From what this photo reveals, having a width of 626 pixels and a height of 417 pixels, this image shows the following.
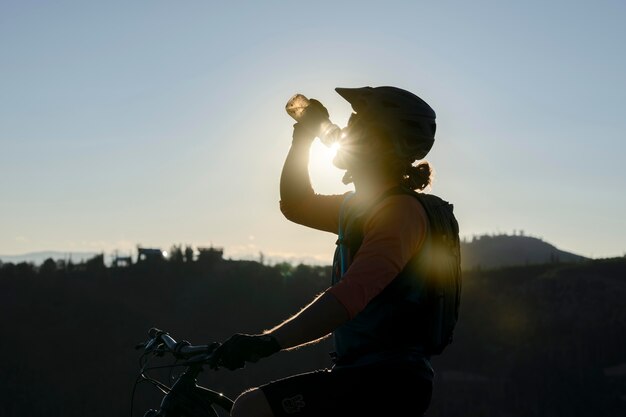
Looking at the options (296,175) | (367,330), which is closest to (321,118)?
(296,175)

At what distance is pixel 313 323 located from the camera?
3686 millimetres

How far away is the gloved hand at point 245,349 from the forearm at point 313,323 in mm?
48

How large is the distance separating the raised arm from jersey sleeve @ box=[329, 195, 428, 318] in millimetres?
1310

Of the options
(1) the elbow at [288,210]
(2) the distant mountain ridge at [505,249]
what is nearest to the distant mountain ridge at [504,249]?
(2) the distant mountain ridge at [505,249]

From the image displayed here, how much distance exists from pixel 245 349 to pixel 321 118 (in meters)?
2.01

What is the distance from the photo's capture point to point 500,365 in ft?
161

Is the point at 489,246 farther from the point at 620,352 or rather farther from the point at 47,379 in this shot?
the point at 47,379

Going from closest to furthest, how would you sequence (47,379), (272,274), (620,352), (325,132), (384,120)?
(384,120), (325,132), (620,352), (47,379), (272,274)

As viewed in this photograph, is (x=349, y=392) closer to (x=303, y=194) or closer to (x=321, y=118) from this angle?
(x=303, y=194)

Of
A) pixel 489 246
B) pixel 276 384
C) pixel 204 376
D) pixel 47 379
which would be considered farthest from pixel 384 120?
pixel 489 246

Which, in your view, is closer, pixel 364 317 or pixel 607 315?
pixel 364 317

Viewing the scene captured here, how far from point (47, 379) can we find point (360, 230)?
5160 cm

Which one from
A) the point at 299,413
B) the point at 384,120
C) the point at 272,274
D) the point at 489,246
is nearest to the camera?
the point at 299,413

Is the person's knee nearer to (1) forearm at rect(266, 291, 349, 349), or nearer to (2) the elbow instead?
(1) forearm at rect(266, 291, 349, 349)
